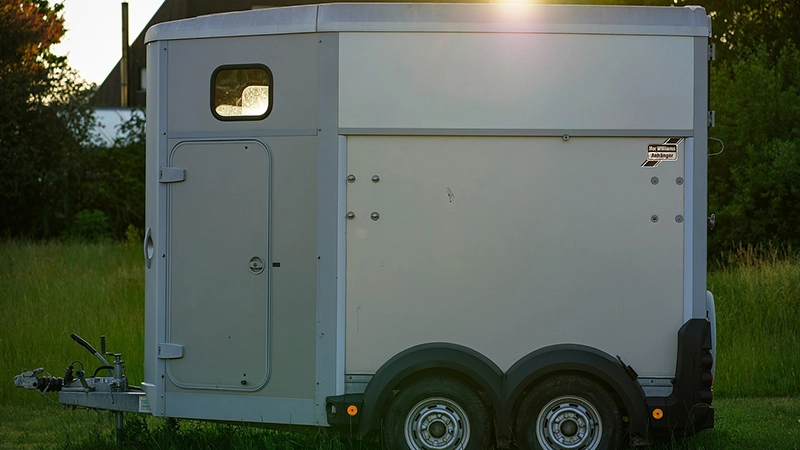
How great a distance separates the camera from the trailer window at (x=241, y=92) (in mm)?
5008

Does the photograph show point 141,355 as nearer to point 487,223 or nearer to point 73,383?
point 73,383

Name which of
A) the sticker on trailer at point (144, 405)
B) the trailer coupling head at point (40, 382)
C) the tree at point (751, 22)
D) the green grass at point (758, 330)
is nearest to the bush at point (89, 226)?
the tree at point (751, 22)

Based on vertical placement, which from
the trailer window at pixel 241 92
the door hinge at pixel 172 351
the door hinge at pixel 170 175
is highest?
the trailer window at pixel 241 92

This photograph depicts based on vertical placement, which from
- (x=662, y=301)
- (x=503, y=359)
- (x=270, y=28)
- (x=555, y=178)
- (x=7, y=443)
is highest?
(x=270, y=28)

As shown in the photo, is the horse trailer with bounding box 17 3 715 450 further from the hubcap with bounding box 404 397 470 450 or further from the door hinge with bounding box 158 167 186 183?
the door hinge with bounding box 158 167 186 183

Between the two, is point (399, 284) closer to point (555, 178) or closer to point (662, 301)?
point (555, 178)

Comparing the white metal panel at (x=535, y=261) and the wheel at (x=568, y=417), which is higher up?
the white metal panel at (x=535, y=261)

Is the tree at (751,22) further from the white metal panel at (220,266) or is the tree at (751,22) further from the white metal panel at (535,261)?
the white metal panel at (220,266)

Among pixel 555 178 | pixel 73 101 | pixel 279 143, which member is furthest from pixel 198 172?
pixel 73 101

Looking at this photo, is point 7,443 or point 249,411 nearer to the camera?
point 249,411

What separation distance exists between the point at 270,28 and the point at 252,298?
4.88 feet

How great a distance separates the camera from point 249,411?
4973mm

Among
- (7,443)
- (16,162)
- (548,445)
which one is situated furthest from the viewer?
(16,162)

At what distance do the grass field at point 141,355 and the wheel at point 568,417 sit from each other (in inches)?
17.5
